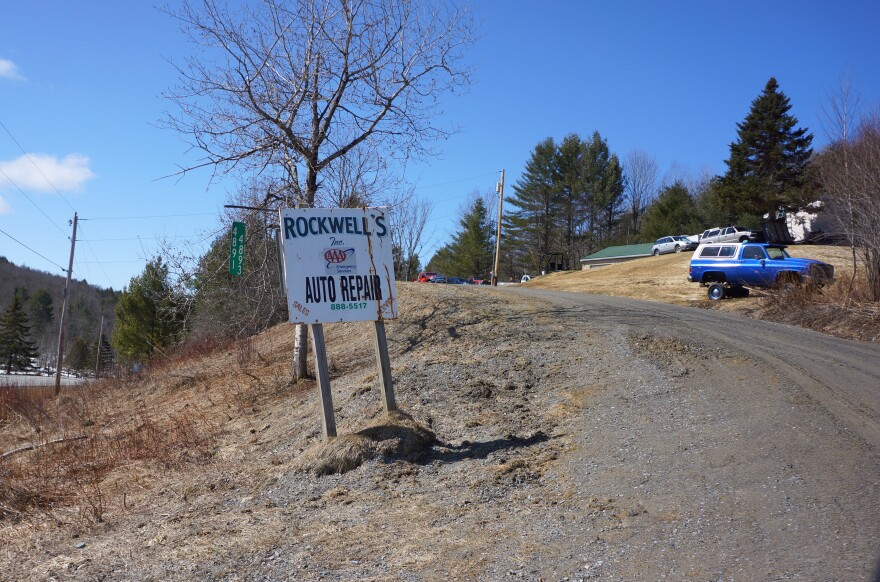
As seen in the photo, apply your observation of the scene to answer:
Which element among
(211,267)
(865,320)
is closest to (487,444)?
(211,267)

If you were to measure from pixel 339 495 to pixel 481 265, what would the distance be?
6242 cm

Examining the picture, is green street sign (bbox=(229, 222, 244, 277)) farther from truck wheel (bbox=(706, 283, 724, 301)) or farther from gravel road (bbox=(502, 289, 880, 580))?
truck wheel (bbox=(706, 283, 724, 301))

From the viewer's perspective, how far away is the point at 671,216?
203ft

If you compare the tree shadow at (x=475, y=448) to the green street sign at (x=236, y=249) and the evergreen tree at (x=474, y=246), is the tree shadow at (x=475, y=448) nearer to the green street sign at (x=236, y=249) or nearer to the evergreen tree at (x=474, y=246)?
the green street sign at (x=236, y=249)

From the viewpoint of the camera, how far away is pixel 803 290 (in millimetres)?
19281

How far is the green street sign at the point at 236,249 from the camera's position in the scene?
11108mm

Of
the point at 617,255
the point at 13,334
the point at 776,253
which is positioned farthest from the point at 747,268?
the point at 13,334

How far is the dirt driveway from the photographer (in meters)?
4.60

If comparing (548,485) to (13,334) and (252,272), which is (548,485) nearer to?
(252,272)

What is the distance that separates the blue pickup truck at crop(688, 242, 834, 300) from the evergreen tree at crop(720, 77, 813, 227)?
26133 mm

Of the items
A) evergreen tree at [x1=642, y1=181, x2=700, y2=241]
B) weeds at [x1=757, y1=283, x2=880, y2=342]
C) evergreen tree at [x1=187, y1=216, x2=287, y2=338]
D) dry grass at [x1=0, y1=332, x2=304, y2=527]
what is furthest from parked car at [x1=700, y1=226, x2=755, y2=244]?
evergreen tree at [x1=187, y1=216, x2=287, y2=338]

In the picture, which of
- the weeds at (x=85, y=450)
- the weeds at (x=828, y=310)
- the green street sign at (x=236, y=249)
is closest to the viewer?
the weeds at (x=85, y=450)

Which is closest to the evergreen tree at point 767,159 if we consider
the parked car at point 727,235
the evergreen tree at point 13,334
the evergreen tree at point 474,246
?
the parked car at point 727,235

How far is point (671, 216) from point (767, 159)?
13814 mm
